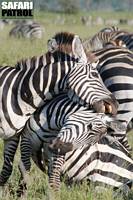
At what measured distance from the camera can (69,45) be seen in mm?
5141

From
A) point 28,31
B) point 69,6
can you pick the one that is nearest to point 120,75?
point 28,31

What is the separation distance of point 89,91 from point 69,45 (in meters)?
0.57

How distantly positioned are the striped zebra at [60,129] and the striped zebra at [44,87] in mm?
77

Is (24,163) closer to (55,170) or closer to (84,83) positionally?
(55,170)

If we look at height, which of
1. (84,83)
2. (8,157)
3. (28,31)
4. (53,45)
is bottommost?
(28,31)

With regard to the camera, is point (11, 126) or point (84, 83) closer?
point (84, 83)

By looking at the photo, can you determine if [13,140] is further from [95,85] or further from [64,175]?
[95,85]

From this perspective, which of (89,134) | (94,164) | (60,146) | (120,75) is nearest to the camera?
(60,146)

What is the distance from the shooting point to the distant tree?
64656 mm

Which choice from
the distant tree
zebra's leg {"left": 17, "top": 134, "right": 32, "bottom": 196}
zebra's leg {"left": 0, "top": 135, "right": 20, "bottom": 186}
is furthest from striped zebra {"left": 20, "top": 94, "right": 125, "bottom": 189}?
the distant tree

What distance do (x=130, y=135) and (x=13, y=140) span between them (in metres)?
3.26

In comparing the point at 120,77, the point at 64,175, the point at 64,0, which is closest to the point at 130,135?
the point at 120,77

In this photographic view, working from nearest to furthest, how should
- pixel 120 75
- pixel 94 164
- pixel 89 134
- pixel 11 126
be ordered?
pixel 89 134 → pixel 11 126 → pixel 94 164 → pixel 120 75

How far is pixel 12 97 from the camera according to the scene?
16.5 feet
